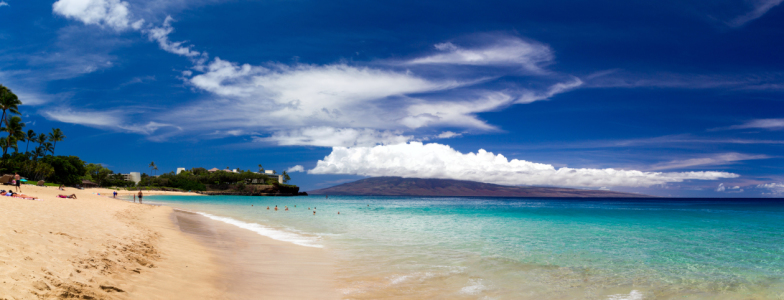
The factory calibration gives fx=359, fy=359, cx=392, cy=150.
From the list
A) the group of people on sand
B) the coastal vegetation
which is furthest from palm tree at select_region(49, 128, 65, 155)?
the group of people on sand

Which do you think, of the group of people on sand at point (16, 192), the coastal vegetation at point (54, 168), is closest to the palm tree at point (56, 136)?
the coastal vegetation at point (54, 168)

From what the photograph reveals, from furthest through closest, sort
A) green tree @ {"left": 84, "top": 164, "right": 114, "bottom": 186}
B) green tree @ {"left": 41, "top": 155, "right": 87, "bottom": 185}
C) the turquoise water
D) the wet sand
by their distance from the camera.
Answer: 1. green tree @ {"left": 84, "top": 164, "right": 114, "bottom": 186}
2. green tree @ {"left": 41, "top": 155, "right": 87, "bottom": 185}
3. the turquoise water
4. the wet sand

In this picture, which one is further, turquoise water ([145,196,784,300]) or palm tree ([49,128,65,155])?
palm tree ([49,128,65,155])

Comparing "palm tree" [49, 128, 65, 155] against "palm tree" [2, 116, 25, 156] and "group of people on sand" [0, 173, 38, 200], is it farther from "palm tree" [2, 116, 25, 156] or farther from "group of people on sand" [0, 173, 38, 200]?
"group of people on sand" [0, 173, 38, 200]

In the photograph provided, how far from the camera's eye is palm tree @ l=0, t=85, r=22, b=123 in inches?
2497

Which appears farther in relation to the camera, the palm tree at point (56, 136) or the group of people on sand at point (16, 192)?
the palm tree at point (56, 136)

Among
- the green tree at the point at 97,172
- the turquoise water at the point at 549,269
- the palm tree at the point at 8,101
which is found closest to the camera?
the turquoise water at the point at 549,269

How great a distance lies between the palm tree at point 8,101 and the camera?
2497 inches

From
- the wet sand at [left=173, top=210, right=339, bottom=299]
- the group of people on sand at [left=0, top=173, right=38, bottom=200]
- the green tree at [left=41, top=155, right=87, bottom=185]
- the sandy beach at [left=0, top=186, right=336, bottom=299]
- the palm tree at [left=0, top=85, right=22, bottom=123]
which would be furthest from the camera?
the green tree at [left=41, top=155, right=87, bottom=185]

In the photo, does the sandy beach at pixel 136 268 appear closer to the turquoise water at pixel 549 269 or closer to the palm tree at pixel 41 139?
the turquoise water at pixel 549 269

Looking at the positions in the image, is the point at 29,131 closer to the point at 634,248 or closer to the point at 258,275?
the point at 258,275

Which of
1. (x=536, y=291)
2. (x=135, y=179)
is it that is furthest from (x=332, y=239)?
(x=135, y=179)

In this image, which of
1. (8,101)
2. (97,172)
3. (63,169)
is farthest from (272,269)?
(97,172)

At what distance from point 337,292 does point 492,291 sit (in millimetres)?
4058
